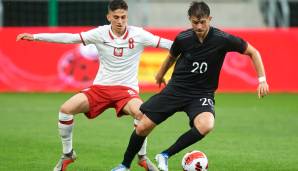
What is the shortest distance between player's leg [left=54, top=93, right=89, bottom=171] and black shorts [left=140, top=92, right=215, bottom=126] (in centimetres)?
87

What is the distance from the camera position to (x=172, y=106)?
30.0ft

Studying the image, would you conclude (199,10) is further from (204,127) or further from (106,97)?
(106,97)

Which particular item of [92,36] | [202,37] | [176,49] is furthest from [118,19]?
[202,37]

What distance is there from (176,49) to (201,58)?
36 centimetres

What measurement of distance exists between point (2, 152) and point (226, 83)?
11.0 metres

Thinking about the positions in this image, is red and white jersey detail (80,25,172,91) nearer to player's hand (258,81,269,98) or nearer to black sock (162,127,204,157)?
black sock (162,127,204,157)

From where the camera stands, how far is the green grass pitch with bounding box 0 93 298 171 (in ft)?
34.2

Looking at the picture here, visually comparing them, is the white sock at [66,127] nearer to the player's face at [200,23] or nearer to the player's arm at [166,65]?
the player's arm at [166,65]

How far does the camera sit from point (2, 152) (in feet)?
36.8

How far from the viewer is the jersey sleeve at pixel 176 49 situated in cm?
922

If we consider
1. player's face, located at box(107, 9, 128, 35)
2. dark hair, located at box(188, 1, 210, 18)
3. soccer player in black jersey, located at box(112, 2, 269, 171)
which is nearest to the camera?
dark hair, located at box(188, 1, 210, 18)

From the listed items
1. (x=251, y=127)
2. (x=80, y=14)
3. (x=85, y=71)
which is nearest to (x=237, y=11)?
(x=80, y=14)

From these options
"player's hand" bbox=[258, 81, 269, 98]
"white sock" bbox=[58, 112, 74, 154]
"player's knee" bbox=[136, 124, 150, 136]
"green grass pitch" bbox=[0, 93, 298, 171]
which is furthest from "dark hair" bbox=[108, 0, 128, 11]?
"player's hand" bbox=[258, 81, 269, 98]

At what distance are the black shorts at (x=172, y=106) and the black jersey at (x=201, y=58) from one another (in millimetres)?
73
